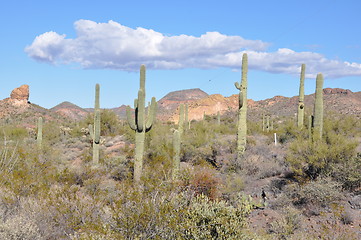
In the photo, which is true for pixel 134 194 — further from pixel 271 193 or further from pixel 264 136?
pixel 264 136

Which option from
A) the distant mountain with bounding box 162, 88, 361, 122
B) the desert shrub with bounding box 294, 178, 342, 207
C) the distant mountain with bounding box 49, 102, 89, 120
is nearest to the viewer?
the desert shrub with bounding box 294, 178, 342, 207

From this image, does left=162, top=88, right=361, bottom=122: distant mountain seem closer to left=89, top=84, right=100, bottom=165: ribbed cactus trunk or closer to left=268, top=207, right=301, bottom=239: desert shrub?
left=89, top=84, right=100, bottom=165: ribbed cactus trunk

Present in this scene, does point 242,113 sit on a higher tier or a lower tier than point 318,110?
lower

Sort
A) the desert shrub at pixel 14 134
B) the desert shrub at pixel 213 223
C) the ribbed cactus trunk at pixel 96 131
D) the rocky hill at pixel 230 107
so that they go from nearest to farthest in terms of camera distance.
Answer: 1. the desert shrub at pixel 213 223
2. the ribbed cactus trunk at pixel 96 131
3. the desert shrub at pixel 14 134
4. the rocky hill at pixel 230 107

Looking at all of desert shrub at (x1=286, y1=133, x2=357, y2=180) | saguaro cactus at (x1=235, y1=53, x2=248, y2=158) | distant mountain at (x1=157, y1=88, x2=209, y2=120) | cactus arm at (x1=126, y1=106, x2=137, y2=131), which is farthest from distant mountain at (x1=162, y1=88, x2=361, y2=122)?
desert shrub at (x1=286, y1=133, x2=357, y2=180)

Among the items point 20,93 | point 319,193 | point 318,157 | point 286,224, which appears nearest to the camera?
point 286,224

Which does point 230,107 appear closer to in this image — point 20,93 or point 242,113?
point 20,93

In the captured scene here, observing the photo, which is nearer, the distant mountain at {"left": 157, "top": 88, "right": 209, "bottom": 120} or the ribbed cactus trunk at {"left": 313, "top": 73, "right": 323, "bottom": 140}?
the ribbed cactus trunk at {"left": 313, "top": 73, "right": 323, "bottom": 140}

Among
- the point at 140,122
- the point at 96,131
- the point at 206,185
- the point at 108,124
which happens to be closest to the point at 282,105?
the point at 108,124

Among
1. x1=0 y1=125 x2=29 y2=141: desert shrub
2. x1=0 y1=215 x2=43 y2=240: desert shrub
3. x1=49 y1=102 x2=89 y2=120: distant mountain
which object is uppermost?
x1=0 y1=215 x2=43 y2=240: desert shrub

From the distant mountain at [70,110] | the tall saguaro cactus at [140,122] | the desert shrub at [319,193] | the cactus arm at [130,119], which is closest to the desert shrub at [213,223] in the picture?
the desert shrub at [319,193]

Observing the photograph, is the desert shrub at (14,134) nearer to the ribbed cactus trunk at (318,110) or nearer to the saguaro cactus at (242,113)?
the saguaro cactus at (242,113)

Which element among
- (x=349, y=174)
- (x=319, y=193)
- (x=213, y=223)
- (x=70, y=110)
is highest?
(x=213, y=223)

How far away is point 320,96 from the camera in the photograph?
16.8 m
